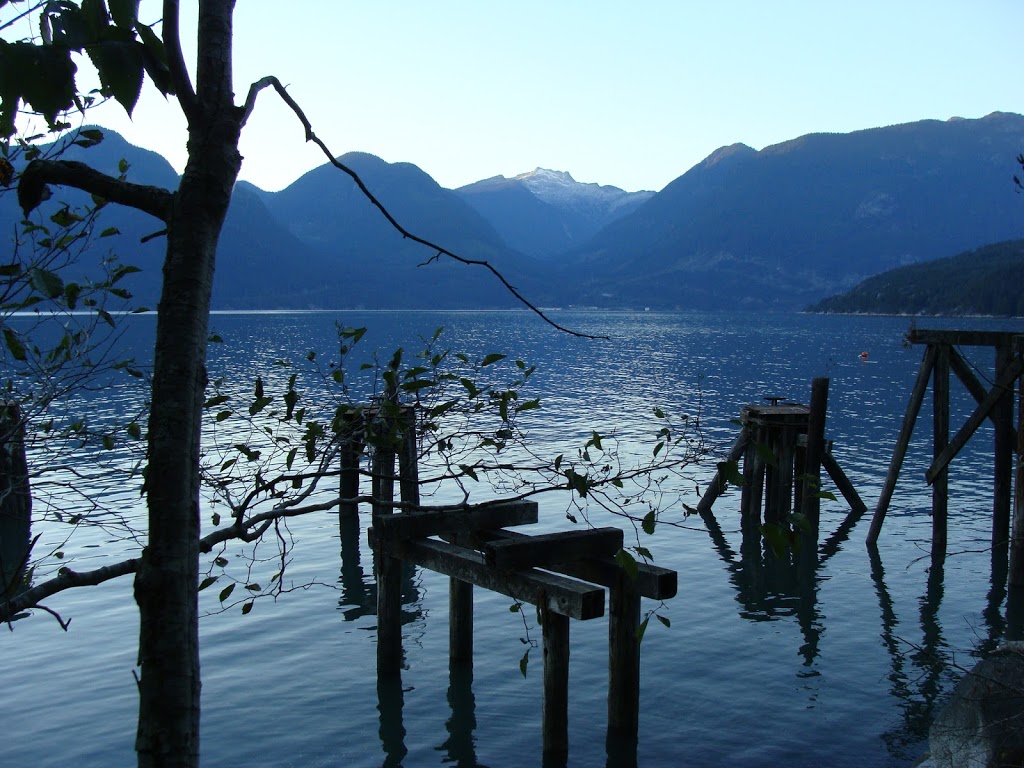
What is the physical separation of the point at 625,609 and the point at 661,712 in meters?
2.49

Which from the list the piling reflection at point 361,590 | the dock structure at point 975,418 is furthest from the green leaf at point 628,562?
the dock structure at point 975,418

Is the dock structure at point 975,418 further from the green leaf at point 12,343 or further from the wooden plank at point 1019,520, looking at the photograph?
→ the green leaf at point 12,343

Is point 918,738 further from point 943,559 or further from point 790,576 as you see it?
point 943,559

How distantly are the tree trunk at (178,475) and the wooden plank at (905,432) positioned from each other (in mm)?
14909

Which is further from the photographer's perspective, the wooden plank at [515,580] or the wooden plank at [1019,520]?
the wooden plank at [1019,520]

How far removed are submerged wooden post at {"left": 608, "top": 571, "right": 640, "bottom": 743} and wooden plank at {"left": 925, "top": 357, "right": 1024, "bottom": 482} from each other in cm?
736

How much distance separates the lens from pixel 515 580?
27.1ft

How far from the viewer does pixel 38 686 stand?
36.1 ft

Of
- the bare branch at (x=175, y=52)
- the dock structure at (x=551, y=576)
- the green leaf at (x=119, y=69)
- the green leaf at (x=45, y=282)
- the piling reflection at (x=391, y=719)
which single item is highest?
the bare branch at (x=175, y=52)

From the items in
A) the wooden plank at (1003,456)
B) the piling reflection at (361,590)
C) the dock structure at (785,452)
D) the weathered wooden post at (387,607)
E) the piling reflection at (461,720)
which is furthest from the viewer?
the dock structure at (785,452)

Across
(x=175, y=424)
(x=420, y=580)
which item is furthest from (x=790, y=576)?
(x=175, y=424)

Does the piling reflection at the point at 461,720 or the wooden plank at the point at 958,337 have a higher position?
the wooden plank at the point at 958,337

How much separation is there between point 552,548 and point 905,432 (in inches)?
408

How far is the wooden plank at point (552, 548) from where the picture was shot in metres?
8.15
